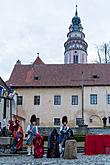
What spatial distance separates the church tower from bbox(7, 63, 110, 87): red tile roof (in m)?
26.5

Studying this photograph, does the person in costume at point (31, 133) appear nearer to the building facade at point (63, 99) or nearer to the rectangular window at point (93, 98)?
the building facade at point (63, 99)

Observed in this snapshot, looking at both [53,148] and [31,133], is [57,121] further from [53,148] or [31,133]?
[53,148]

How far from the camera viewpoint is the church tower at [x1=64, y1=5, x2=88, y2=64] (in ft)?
234

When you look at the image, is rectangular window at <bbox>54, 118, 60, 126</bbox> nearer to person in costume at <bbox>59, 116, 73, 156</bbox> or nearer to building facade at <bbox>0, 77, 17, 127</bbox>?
building facade at <bbox>0, 77, 17, 127</bbox>

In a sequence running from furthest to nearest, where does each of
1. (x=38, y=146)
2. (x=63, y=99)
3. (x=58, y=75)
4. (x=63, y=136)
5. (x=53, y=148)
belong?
(x=58, y=75), (x=63, y=99), (x=63, y=136), (x=38, y=146), (x=53, y=148)

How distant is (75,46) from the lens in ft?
240

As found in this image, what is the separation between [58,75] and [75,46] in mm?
32200

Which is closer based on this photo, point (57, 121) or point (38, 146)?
point (38, 146)

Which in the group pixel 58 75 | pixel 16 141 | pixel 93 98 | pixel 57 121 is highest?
pixel 58 75

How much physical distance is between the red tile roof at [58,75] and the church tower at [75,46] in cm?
2654

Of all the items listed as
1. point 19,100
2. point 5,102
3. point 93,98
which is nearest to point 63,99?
point 93,98

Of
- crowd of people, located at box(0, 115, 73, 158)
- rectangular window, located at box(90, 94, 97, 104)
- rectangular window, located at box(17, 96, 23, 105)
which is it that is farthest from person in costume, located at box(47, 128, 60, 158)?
rectangular window, located at box(17, 96, 23, 105)

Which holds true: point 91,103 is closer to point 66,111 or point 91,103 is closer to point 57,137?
point 66,111

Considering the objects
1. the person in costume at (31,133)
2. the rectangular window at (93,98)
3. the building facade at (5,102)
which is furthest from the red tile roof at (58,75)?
the person in costume at (31,133)
